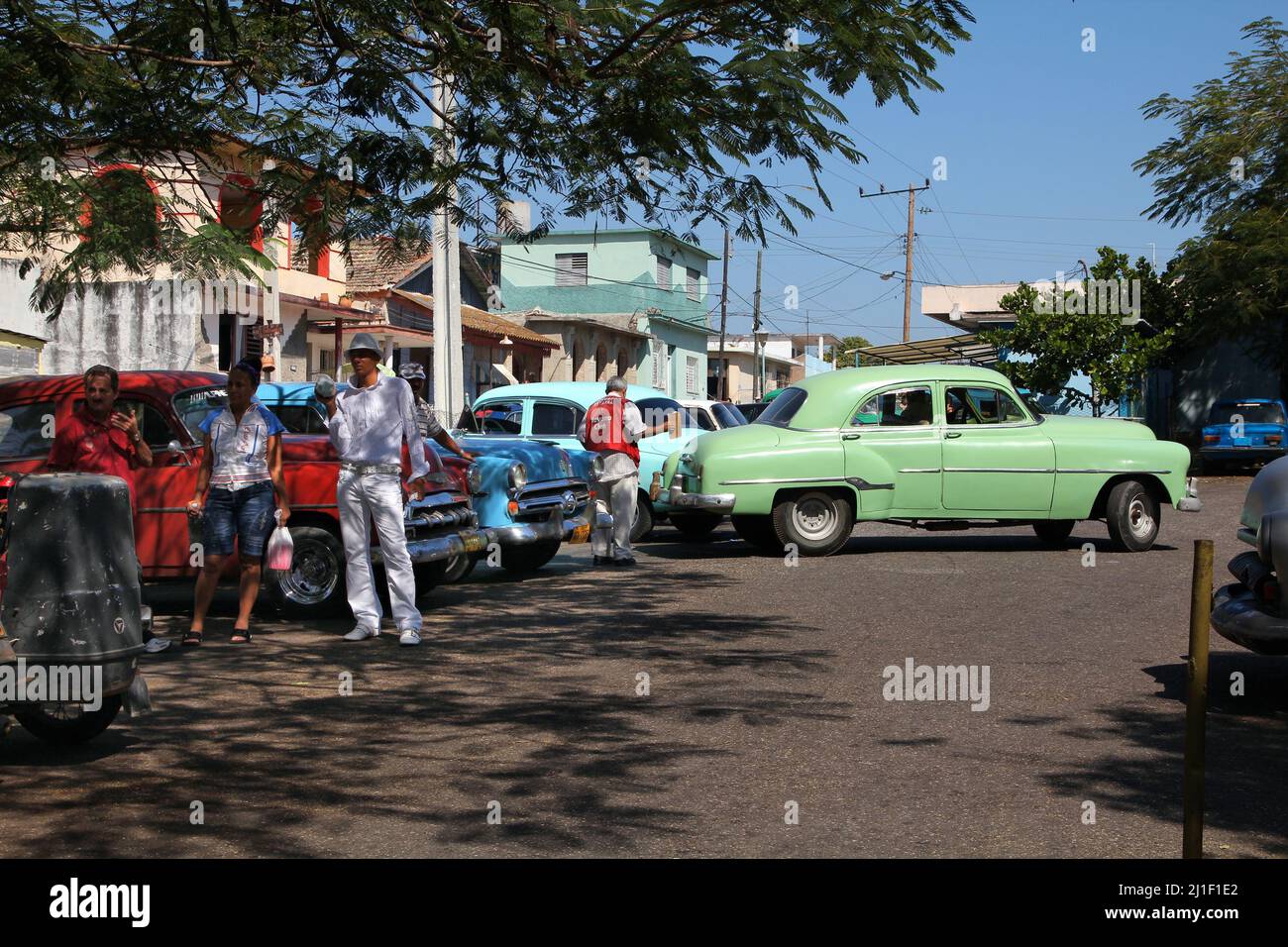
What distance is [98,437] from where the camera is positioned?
337 inches

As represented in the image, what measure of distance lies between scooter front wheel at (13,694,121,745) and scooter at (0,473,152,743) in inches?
0.8

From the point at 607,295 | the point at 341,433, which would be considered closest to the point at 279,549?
the point at 341,433

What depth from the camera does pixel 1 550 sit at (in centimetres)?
778

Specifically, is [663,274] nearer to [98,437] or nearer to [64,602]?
[98,437]

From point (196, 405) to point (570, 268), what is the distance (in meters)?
43.8

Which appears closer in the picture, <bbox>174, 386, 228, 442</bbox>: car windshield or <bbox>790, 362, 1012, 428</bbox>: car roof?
<bbox>174, 386, 228, 442</bbox>: car windshield

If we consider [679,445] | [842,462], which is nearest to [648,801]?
[842,462]

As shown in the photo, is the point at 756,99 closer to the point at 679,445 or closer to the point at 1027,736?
the point at 1027,736

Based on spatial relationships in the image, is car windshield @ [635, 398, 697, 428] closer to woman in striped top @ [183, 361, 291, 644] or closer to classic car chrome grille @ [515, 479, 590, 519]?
classic car chrome grille @ [515, 479, 590, 519]

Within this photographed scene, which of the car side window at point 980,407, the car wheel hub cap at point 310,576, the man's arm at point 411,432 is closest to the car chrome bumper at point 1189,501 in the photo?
the car side window at point 980,407

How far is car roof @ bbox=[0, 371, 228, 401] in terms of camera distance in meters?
10.0

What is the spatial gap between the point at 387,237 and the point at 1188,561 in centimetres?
855

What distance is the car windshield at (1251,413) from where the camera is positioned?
2993 centimetres

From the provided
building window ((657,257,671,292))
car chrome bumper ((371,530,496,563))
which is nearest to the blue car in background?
car chrome bumper ((371,530,496,563))
